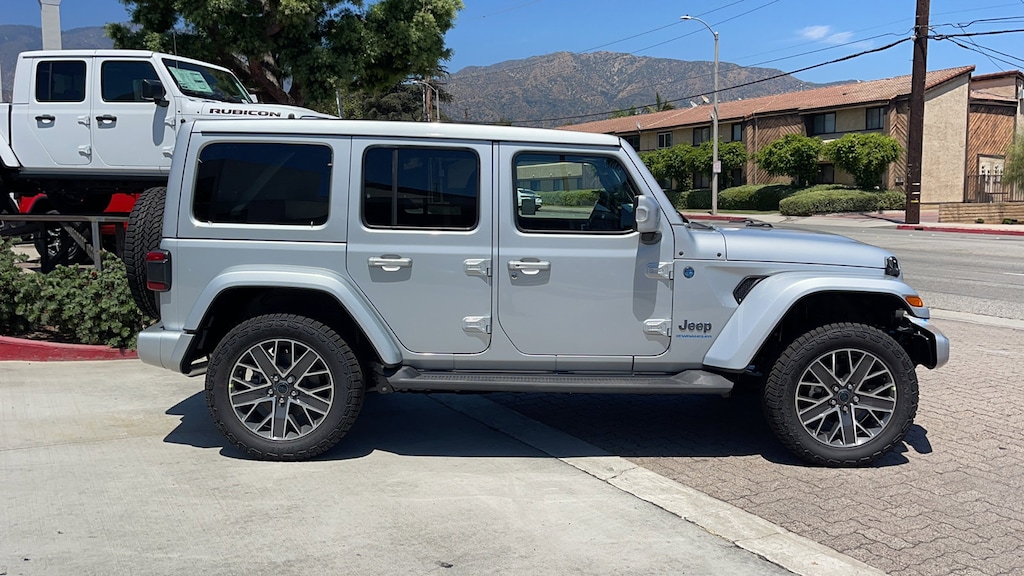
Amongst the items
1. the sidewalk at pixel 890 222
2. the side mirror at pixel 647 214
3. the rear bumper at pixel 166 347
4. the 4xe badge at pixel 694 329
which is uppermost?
the side mirror at pixel 647 214

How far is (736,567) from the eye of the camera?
150 inches

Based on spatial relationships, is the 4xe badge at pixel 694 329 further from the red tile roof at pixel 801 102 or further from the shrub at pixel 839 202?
the shrub at pixel 839 202

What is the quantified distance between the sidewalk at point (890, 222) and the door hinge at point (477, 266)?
2091cm

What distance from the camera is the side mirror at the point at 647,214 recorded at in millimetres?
4898

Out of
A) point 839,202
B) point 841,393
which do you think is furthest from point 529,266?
point 839,202

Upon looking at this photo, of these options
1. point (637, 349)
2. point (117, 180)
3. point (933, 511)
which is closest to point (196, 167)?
point (637, 349)

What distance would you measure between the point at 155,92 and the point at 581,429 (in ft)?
23.5

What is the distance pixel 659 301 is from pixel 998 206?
117 feet

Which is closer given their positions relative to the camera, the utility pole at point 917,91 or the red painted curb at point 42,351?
the red painted curb at point 42,351

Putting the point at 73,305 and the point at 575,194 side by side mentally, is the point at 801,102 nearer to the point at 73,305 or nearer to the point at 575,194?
the point at 73,305

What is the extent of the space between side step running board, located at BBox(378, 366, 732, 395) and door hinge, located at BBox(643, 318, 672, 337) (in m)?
0.27

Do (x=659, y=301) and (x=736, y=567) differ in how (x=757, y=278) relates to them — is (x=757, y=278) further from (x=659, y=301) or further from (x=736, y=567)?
(x=736, y=567)

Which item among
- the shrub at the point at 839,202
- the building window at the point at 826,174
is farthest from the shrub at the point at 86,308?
the building window at the point at 826,174

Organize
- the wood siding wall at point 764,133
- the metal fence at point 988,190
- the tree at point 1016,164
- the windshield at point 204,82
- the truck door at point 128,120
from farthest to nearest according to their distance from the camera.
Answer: the wood siding wall at point 764,133 → the metal fence at point 988,190 → the tree at point 1016,164 → the windshield at point 204,82 → the truck door at point 128,120
